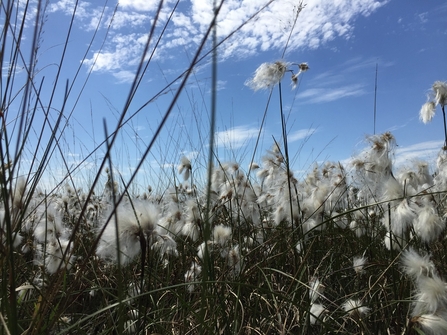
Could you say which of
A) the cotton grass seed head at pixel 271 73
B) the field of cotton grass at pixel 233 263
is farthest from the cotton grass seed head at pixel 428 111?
the cotton grass seed head at pixel 271 73

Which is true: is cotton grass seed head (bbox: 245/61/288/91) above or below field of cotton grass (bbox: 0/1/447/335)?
above

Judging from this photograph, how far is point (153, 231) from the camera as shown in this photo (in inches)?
49.7

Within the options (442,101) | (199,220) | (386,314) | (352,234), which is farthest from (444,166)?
(199,220)

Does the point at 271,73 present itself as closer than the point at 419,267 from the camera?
No

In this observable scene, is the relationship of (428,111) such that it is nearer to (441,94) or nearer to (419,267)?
(441,94)

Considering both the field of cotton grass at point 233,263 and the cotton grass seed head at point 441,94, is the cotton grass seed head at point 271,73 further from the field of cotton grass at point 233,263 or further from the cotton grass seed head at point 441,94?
the cotton grass seed head at point 441,94

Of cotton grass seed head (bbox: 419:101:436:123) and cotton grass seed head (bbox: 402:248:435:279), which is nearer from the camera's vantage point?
cotton grass seed head (bbox: 402:248:435:279)

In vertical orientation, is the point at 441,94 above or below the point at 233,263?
above

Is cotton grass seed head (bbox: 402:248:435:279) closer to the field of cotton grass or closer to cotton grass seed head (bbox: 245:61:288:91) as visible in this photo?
the field of cotton grass

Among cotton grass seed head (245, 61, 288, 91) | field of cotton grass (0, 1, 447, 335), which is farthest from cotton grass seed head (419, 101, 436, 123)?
cotton grass seed head (245, 61, 288, 91)

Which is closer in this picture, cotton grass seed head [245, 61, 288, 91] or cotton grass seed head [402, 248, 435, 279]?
cotton grass seed head [402, 248, 435, 279]

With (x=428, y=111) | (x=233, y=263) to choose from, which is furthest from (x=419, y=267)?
(x=428, y=111)

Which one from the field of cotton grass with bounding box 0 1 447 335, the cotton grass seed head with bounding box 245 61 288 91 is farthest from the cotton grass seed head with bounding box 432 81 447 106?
the cotton grass seed head with bounding box 245 61 288 91

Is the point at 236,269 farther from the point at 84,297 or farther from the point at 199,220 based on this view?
the point at 84,297
